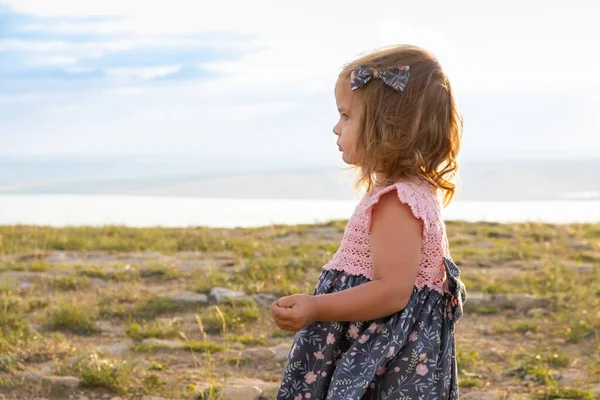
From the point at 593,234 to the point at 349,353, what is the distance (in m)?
8.85

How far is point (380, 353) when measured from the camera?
266 cm

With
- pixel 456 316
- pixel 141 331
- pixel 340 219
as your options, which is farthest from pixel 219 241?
pixel 456 316

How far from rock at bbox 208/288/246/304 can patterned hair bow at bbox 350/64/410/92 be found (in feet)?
12.8

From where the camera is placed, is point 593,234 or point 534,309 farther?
point 593,234

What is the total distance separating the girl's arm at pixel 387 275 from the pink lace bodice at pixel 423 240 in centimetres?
5

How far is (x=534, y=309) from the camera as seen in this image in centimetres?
647

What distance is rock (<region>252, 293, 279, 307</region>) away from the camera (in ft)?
21.0

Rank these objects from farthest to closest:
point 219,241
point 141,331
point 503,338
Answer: point 219,241 → point 503,338 → point 141,331

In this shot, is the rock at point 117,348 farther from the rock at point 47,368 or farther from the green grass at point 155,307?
the green grass at point 155,307

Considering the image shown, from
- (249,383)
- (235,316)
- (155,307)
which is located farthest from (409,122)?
(155,307)

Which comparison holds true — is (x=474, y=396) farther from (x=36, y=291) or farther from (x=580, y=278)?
(x=36, y=291)

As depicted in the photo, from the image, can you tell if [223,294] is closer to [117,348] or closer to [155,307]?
[155,307]

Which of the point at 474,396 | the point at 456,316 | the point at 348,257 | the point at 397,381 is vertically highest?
the point at 348,257

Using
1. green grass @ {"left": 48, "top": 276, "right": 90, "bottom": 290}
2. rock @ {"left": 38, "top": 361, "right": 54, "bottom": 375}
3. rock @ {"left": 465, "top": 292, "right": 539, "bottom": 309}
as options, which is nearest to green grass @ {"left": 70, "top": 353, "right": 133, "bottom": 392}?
rock @ {"left": 38, "top": 361, "right": 54, "bottom": 375}
